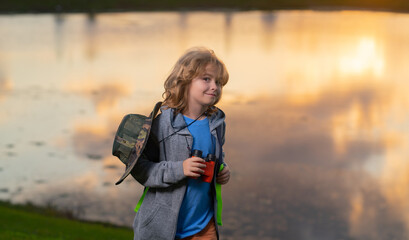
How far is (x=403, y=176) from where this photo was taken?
13883 mm

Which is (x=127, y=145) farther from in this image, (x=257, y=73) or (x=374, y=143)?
(x=257, y=73)

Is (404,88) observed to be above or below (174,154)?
below

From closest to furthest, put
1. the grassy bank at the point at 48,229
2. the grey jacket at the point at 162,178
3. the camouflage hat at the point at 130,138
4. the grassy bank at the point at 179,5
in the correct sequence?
1. the camouflage hat at the point at 130,138
2. the grey jacket at the point at 162,178
3. the grassy bank at the point at 48,229
4. the grassy bank at the point at 179,5

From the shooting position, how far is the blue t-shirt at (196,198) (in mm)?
3162

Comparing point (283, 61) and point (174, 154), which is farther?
point (283, 61)

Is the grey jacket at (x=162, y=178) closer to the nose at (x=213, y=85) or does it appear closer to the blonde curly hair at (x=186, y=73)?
the blonde curly hair at (x=186, y=73)

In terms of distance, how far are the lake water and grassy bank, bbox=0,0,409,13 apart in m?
27.2

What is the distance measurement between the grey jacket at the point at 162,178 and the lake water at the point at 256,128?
24.5 feet

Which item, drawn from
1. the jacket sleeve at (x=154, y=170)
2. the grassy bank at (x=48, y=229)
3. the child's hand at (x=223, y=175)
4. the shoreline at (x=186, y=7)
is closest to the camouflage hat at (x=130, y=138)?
the jacket sleeve at (x=154, y=170)

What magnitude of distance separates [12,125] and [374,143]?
1120cm

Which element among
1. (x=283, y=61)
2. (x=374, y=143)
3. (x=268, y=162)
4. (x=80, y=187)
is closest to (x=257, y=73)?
Result: (x=283, y=61)

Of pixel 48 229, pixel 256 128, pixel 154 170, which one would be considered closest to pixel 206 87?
pixel 154 170

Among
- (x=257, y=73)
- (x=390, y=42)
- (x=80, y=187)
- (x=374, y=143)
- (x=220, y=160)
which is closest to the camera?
(x=220, y=160)

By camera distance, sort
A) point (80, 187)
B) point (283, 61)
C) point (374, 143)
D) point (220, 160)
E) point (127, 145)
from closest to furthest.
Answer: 1. point (127, 145)
2. point (220, 160)
3. point (80, 187)
4. point (374, 143)
5. point (283, 61)
